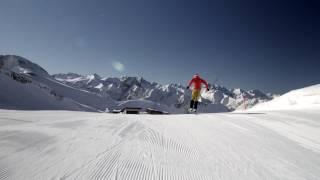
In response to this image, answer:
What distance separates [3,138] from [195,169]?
8.02ft

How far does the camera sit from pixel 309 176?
7.23 feet

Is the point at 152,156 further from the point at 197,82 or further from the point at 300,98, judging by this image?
the point at 300,98

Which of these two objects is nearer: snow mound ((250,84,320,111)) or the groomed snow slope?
the groomed snow slope

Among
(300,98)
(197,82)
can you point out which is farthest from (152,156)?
(300,98)

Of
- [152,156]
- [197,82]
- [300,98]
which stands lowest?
[152,156]

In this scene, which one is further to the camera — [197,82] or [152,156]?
[197,82]

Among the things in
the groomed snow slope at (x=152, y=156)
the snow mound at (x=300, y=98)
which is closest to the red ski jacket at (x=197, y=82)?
the snow mound at (x=300, y=98)

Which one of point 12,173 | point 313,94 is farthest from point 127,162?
point 313,94

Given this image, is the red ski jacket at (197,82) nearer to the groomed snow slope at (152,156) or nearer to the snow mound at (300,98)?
the snow mound at (300,98)

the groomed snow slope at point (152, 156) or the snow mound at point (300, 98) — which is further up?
the snow mound at point (300, 98)

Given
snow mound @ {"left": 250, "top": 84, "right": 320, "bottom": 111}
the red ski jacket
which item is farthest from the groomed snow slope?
the red ski jacket

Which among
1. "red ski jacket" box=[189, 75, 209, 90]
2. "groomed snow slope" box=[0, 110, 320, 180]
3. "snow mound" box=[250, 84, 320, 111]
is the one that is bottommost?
"groomed snow slope" box=[0, 110, 320, 180]

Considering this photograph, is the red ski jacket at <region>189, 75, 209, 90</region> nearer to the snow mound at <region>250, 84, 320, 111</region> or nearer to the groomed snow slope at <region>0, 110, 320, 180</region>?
the snow mound at <region>250, 84, 320, 111</region>

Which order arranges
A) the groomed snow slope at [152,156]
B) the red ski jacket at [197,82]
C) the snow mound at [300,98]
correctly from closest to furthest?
1. the groomed snow slope at [152,156]
2. the snow mound at [300,98]
3. the red ski jacket at [197,82]
